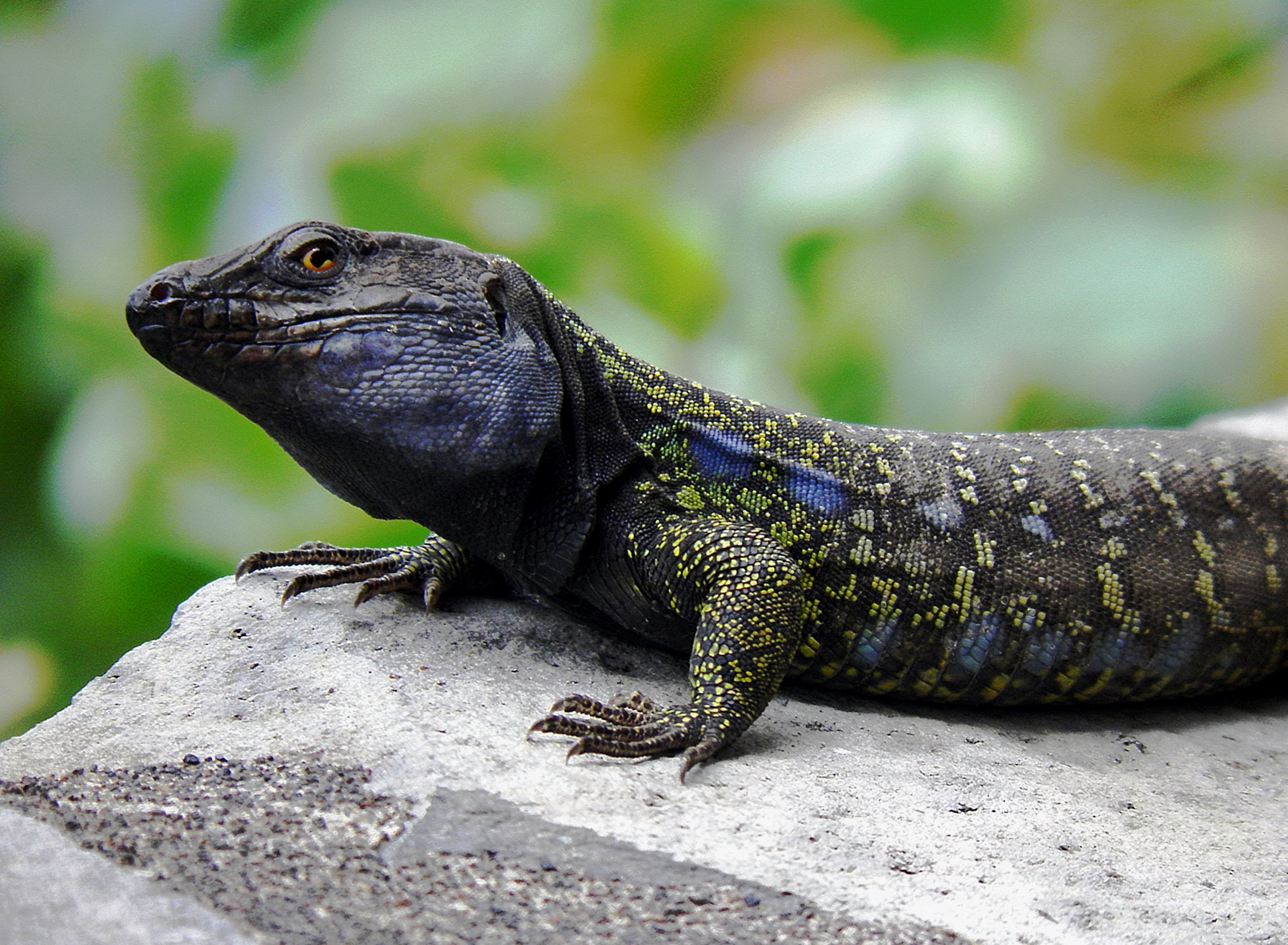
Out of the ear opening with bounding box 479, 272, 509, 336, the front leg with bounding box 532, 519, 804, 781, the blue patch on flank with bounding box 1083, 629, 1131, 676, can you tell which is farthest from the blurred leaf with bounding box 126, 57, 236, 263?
the blue patch on flank with bounding box 1083, 629, 1131, 676

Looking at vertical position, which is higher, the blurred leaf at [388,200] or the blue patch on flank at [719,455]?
the blurred leaf at [388,200]

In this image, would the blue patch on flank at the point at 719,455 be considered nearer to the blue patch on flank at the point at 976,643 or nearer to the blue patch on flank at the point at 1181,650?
the blue patch on flank at the point at 976,643

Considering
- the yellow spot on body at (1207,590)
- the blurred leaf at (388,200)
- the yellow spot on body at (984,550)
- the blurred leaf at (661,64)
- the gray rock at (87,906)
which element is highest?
the blurred leaf at (661,64)

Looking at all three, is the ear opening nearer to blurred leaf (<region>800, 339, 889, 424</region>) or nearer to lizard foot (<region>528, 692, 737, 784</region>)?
lizard foot (<region>528, 692, 737, 784</region>)

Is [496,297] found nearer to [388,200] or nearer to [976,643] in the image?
[976,643]

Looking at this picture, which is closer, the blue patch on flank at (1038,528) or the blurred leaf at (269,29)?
the blue patch on flank at (1038,528)

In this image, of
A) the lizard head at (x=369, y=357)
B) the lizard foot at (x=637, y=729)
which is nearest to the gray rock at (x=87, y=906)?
the lizard foot at (x=637, y=729)

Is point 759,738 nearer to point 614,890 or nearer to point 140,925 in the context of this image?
point 614,890
